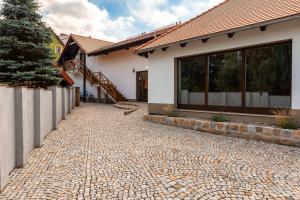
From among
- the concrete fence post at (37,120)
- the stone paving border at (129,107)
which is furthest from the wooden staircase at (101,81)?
the concrete fence post at (37,120)

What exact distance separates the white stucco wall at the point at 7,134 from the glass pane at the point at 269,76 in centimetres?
756

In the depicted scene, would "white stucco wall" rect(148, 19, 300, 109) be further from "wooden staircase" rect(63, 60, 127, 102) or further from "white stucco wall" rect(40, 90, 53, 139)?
"wooden staircase" rect(63, 60, 127, 102)

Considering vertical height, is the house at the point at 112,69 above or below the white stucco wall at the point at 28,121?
above

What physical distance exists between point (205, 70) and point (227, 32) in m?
2.14

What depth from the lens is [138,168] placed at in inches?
210

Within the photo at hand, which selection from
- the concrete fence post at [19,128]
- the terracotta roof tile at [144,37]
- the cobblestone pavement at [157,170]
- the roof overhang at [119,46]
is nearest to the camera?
the cobblestone pavement at [157,170]

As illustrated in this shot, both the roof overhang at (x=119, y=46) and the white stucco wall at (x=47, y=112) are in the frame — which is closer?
the white stucco wall at (x=47, y=112)

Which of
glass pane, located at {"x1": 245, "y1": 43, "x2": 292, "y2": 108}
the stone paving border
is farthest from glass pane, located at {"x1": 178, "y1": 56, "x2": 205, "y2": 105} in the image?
the stone paving border

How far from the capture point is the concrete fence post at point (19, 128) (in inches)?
209

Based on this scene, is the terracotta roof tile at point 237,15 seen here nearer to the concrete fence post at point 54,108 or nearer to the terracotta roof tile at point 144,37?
the concrete fence post at point 54,108

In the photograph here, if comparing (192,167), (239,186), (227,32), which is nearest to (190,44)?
(227,32)

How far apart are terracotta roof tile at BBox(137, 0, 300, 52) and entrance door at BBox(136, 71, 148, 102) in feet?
24.9

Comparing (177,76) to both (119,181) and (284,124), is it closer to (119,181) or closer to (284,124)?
(284,124)

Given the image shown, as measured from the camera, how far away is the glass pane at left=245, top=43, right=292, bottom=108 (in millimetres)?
8375
